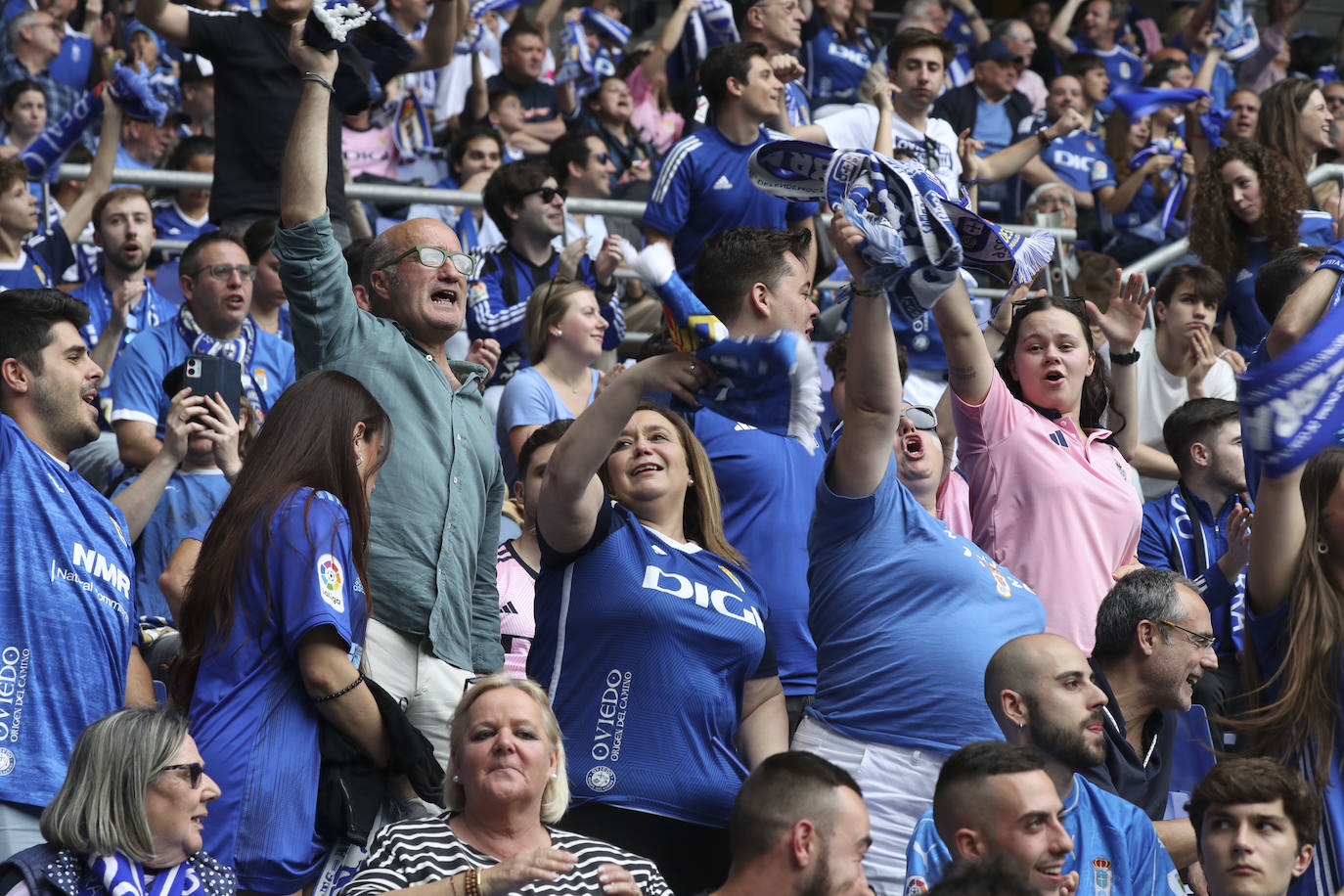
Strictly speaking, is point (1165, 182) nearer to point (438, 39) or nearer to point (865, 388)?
point (438, 39)

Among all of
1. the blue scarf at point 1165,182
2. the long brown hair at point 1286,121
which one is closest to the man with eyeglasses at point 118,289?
the long brown hair at point 1286,121

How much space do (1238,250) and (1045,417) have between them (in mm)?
3736

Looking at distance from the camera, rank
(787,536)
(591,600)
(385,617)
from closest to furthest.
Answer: (591,600) < (385,617) < (787,536)

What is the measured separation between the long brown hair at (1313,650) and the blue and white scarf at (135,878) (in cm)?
236

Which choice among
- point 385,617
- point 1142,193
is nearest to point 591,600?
point 385,617

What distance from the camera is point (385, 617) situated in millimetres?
4238

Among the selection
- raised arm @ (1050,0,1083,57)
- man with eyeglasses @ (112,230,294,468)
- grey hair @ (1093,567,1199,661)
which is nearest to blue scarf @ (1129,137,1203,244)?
raised arm @ (1050,0,1083,57)

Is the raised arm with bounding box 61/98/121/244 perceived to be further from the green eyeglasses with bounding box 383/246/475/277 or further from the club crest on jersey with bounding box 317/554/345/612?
the club crest on jersey with bounding box 317/554/345/612

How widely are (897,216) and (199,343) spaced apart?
353cm

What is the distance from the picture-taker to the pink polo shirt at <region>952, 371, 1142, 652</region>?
4.67 meters

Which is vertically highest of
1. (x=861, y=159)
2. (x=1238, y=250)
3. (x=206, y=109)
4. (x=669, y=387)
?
(x=861, y=159)

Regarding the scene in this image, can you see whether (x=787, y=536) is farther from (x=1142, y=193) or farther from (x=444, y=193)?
(x=1142, y=193)

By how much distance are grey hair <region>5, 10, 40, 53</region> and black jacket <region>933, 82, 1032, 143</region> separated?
580cm

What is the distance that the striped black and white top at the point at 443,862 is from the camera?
329 cm
